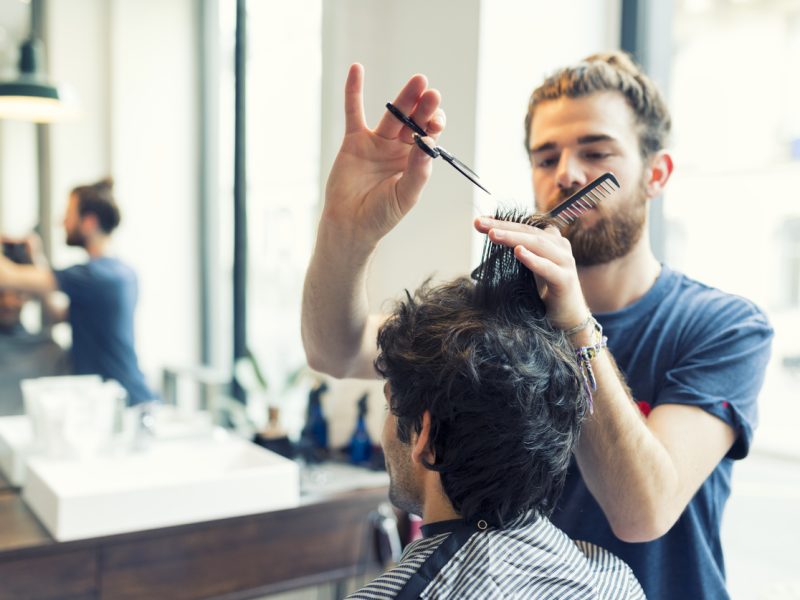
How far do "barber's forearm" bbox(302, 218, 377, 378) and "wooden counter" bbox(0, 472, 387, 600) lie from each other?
3.06 ft

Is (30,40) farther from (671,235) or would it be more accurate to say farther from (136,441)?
(671,235)

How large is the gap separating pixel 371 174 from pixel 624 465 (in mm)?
638

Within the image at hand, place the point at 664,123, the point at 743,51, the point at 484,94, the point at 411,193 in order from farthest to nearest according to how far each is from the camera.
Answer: the point at 484,94, the point at 743,51, the point at 664,123, the point at 411,193

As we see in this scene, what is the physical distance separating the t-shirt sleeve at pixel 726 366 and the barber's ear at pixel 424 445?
45 centimetres

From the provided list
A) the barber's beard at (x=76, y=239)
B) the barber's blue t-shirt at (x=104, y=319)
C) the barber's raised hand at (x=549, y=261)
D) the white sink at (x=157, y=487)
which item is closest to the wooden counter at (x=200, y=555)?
the white sink at (x=157, y=487)

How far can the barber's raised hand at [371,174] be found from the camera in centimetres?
122

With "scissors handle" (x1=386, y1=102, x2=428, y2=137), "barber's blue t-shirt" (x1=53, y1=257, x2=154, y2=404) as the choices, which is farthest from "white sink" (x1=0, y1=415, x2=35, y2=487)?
"scissors handle" (x1=386, y1=102, x2=428, y2=137)

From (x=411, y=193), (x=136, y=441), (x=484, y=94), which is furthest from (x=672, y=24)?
(x=136, y=441)

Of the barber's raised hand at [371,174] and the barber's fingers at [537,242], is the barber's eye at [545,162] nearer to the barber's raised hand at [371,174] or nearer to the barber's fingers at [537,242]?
the barber's raised hand at [371,174]

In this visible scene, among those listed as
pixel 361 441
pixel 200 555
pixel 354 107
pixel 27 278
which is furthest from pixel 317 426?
pixel 354 107

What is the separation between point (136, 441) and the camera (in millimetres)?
2490

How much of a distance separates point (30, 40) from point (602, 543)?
2.18 metres

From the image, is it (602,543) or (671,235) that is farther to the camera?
(671,235)

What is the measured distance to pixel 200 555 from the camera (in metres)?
2.18
